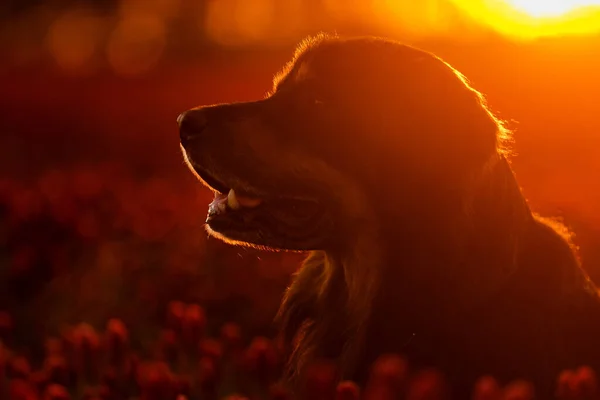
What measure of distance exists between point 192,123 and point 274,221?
1.63ft

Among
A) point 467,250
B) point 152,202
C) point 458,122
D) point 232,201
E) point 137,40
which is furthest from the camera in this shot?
point 137,40

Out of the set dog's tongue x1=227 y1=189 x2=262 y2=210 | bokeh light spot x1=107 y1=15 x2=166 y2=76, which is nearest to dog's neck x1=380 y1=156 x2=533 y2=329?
dog's tongue x1=227 y1=189 x2=262 y2=210

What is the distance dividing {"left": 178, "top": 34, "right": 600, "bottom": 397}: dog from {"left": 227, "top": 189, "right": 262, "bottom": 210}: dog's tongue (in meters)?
0.01

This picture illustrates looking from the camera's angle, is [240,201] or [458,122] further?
[240,201]

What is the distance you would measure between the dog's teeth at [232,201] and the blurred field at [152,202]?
0.97m

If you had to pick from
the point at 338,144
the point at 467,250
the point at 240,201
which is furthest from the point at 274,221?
the point at 467,250

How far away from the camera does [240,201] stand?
372cm

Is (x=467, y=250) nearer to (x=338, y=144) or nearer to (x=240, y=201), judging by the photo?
(x=338, y=144)

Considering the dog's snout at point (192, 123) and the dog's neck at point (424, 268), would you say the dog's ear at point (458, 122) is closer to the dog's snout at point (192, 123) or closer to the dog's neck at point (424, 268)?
the dog's neck at point (424, 268)

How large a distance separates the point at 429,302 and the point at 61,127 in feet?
34.3

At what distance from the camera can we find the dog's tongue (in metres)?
3.69

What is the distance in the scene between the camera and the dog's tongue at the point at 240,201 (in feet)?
12.1

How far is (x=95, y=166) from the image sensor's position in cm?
979

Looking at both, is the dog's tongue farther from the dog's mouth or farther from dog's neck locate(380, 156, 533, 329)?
dog's neck locate(380, 156, 533, 329)
